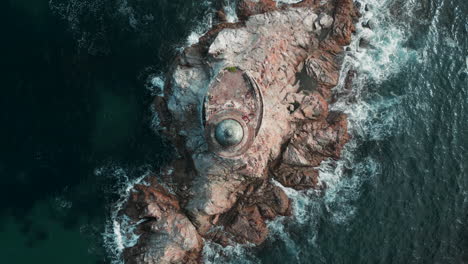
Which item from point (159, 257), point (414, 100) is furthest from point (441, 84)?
point (159, 257)

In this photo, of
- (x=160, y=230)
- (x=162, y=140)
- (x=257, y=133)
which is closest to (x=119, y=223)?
(x=160, y=230)

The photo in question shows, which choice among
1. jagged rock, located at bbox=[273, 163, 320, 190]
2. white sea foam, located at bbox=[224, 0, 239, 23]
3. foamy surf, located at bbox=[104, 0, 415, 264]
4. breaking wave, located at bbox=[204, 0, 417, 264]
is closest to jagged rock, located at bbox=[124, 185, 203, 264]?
foamy surf, located at bbox=[104, 0, 415, 264]

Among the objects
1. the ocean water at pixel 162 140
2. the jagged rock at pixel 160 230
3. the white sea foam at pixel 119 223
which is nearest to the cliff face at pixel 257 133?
the jagged rock at pixel 160 230

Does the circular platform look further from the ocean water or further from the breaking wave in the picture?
the ocean water

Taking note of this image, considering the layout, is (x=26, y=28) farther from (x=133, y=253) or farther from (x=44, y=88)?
(x=133, y=253)

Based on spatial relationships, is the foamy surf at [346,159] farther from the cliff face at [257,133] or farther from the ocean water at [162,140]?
the cliff face at [257,133]

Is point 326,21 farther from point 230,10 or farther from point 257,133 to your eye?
point 257,133

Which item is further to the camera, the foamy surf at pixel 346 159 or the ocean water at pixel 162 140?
the foamy surf at pixel 346 159
